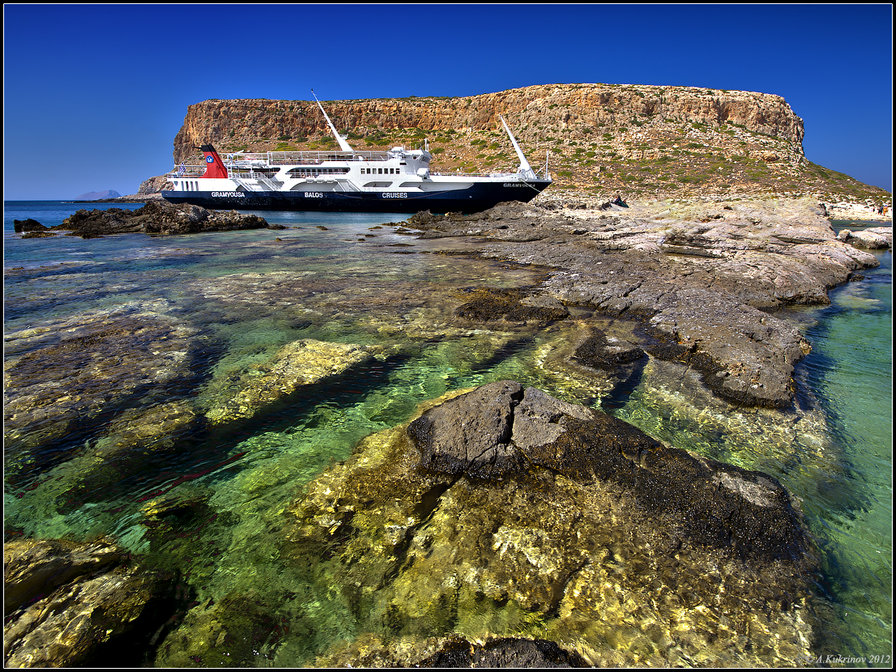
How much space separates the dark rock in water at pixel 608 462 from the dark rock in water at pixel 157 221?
1142 inches

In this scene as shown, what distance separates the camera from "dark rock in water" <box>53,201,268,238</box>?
26281 mm

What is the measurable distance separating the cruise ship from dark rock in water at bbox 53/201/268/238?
1380cm

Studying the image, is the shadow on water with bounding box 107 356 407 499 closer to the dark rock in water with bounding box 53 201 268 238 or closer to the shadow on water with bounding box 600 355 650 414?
the shadow on water with bounding box 600 355 650 414

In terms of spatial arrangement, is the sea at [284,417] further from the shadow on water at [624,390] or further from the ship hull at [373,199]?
the ship hull at [373,199]

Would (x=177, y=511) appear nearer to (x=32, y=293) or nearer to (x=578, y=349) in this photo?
(x=578, y=349)

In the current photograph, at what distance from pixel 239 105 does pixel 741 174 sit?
92.1 meters

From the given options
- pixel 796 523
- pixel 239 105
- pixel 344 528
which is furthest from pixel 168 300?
pixel 239 105

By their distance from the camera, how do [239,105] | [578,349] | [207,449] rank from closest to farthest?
[207,449], [578,349], [239,105]

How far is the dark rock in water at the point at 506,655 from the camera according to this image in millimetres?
2277

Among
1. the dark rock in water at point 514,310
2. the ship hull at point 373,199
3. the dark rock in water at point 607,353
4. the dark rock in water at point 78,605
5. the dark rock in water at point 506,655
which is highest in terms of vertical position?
the ship hull at point 373,199

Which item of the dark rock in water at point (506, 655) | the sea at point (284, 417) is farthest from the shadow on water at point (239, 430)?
the dark rock in water at point (506, 655)

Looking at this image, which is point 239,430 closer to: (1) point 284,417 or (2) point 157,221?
(1) point 284,417

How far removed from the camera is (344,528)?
3.24 meters

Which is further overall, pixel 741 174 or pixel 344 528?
pixel 741 174
